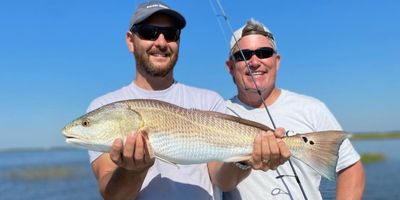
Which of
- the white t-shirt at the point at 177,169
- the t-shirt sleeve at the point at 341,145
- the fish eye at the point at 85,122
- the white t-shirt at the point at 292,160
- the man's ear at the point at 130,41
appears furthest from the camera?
the t-shirt sleeve at the point at 341,145

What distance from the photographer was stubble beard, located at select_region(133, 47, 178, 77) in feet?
15.6

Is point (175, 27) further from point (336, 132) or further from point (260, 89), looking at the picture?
point (336, 132)

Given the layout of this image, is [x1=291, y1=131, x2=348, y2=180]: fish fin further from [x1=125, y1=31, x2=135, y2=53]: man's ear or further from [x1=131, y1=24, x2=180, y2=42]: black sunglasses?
[x1=125, y1=31, x2=135, y2=53]: man's ear

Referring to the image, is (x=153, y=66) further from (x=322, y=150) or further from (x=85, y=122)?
(x=322, y=150)

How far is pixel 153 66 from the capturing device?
4742mm

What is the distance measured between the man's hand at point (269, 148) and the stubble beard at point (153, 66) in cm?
113

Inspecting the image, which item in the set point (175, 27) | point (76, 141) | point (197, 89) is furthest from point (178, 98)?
point (76, 141)

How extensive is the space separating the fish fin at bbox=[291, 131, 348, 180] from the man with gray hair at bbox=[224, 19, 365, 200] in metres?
0.97

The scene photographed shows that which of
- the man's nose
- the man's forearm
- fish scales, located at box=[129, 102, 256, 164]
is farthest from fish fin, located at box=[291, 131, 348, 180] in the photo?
the man's nose

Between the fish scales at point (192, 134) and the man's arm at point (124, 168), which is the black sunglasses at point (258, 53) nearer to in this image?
the fish scales at point (192, 134)

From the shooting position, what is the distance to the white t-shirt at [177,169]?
4.43 m

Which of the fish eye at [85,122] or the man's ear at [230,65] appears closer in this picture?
the fish eye at [85,122]

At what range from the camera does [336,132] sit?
4.37 meters

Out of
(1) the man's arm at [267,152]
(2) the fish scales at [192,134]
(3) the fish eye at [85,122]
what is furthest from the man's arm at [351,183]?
(3) the fish eye at [85,122]
